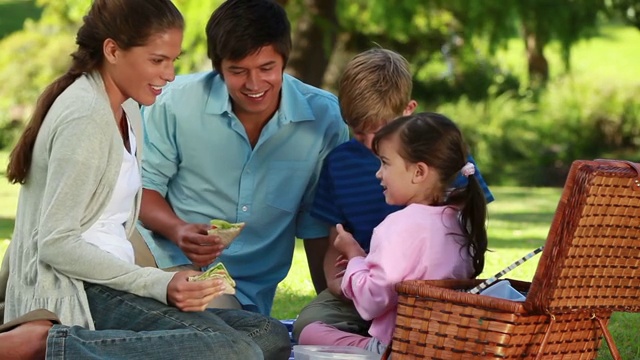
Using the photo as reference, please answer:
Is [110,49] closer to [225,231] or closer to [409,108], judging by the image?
[225,231]

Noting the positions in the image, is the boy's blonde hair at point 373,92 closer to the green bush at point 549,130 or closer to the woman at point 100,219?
the woman at point 100,219

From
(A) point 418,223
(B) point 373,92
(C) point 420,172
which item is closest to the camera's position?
(A) point 418,223

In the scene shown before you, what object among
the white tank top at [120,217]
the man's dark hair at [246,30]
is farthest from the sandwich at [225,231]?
the man's dark hair at [246,30]

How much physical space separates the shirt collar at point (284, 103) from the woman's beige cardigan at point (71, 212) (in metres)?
1.08

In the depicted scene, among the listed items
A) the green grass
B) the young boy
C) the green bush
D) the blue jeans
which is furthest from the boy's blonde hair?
the green grass

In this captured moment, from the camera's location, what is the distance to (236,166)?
498 cm

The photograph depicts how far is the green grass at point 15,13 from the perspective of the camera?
1097 inches

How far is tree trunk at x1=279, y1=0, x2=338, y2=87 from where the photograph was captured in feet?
41.6

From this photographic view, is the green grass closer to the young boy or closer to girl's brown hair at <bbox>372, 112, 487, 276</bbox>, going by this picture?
the young boy

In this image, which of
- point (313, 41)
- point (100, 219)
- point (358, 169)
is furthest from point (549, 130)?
point (100, 219)

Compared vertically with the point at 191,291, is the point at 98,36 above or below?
above

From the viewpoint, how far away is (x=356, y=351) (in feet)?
13.6

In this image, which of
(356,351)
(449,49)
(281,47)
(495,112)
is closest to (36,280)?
(356,351)

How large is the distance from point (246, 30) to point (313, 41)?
28.0 ft
